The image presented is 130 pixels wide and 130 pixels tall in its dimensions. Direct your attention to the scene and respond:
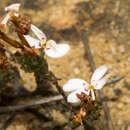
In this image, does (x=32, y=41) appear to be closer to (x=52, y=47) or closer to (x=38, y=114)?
(x=52, y=47)

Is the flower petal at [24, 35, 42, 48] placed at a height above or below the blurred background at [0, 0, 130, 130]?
above

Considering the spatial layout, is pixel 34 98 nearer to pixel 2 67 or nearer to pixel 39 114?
pixel 39 114

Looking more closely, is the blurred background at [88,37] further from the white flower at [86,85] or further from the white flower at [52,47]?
the white flower at [52,47]

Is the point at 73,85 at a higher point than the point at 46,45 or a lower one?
lower

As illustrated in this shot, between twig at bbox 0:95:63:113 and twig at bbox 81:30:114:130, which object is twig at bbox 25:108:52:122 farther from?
twig at bbox 81:30:114:130

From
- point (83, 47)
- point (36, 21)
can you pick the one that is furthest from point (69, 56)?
point (36, 21)

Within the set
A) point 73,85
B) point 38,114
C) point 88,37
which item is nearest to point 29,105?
point 38,114

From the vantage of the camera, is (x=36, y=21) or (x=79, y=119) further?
(x=36, y=21)

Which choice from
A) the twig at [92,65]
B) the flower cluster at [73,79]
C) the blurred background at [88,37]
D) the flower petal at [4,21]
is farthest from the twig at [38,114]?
the flower petal at [4,21]

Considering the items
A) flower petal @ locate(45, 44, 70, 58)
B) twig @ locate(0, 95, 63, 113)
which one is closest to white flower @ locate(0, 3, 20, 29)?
flower petal @ locate(45, 44, 70, 58)
